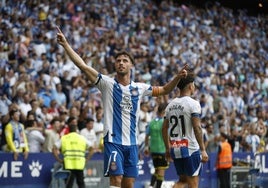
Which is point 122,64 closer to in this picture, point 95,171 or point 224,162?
point 95,171

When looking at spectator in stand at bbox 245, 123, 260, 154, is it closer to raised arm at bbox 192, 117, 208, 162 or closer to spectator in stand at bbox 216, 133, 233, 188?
spectator in stand at bbox 216, 133, 233, 188

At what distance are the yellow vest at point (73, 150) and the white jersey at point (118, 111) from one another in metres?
6.53

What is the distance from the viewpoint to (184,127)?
12.1 meters

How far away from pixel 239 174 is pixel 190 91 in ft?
29.9

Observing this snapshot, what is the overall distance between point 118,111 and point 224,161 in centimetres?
1030

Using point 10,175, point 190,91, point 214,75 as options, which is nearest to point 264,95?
point 214,75

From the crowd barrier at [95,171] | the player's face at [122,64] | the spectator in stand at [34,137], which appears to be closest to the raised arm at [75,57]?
the player's face at [122,64]

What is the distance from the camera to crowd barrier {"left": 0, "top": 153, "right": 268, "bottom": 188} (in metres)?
17.4

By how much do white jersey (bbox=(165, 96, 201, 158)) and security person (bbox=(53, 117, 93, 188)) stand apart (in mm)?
5177

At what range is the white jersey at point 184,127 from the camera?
12.1 metres

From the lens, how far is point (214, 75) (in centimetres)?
2900

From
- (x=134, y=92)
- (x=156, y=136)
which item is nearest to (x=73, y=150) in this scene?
(x=156, y=136)

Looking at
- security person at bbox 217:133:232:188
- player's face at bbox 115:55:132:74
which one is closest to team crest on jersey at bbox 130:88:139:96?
player's face at bbox 115:55:132:74

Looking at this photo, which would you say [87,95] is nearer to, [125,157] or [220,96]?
[220,96]
